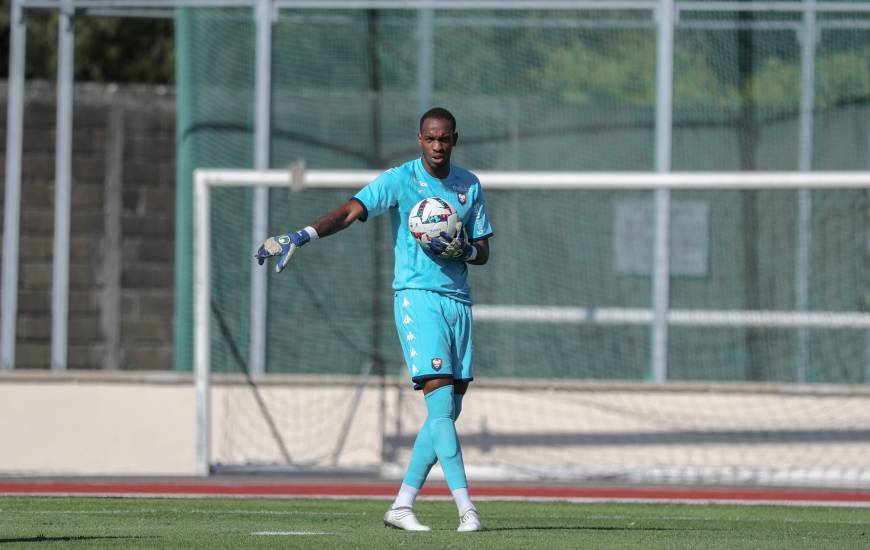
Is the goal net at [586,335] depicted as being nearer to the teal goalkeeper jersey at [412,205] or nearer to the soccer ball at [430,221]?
the teal goalkeeper jersey at [412,205]

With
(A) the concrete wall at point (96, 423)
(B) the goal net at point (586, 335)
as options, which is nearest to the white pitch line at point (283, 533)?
(B) the goal net at point (586, 335)

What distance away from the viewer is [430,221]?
22.7 feet

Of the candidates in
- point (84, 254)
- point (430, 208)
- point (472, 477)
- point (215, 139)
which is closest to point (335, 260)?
point (215, 139)

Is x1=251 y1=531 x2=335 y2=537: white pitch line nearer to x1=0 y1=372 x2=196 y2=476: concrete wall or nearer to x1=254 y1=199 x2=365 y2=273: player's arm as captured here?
x1=254 y1=199 x2=365 y2=273: player's arm

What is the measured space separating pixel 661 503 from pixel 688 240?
407cm

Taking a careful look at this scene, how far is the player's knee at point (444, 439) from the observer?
274 inches

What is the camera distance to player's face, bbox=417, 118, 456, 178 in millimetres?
6992

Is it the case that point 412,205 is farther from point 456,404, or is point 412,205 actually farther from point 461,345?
point 456,404

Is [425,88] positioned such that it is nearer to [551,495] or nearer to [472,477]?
[472,477]

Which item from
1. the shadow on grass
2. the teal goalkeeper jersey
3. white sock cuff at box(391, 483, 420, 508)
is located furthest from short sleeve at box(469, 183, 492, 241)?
the shadow on grass

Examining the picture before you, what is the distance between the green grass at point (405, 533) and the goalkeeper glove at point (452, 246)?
47.1 inches

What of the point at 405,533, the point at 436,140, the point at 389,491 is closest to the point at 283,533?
the point at 405,533

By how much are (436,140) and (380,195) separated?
1.18 ft

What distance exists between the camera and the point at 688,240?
44.9 ft
